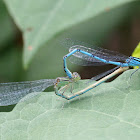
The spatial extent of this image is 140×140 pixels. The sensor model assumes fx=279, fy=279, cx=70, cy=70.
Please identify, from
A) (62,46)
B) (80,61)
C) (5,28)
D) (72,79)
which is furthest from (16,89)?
(5,28)

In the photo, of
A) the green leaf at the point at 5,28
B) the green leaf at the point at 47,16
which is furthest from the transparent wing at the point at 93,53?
the green leaf at the point at 5,28

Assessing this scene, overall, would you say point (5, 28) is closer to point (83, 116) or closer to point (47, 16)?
point (47, 16)

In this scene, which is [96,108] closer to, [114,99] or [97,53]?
[114,99]

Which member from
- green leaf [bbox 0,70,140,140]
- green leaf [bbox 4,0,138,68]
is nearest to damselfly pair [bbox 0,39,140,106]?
green leaf [bbox 0,70,140,140]

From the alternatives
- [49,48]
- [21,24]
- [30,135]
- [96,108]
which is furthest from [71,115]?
[49,48]

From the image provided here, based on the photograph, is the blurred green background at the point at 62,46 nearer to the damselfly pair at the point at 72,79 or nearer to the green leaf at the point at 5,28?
the green leaf at the point at 5,28

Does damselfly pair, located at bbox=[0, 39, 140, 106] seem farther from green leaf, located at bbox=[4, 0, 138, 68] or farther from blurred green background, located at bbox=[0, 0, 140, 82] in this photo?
blurred green background, located at bbox=[0, 0, 140, 82]
